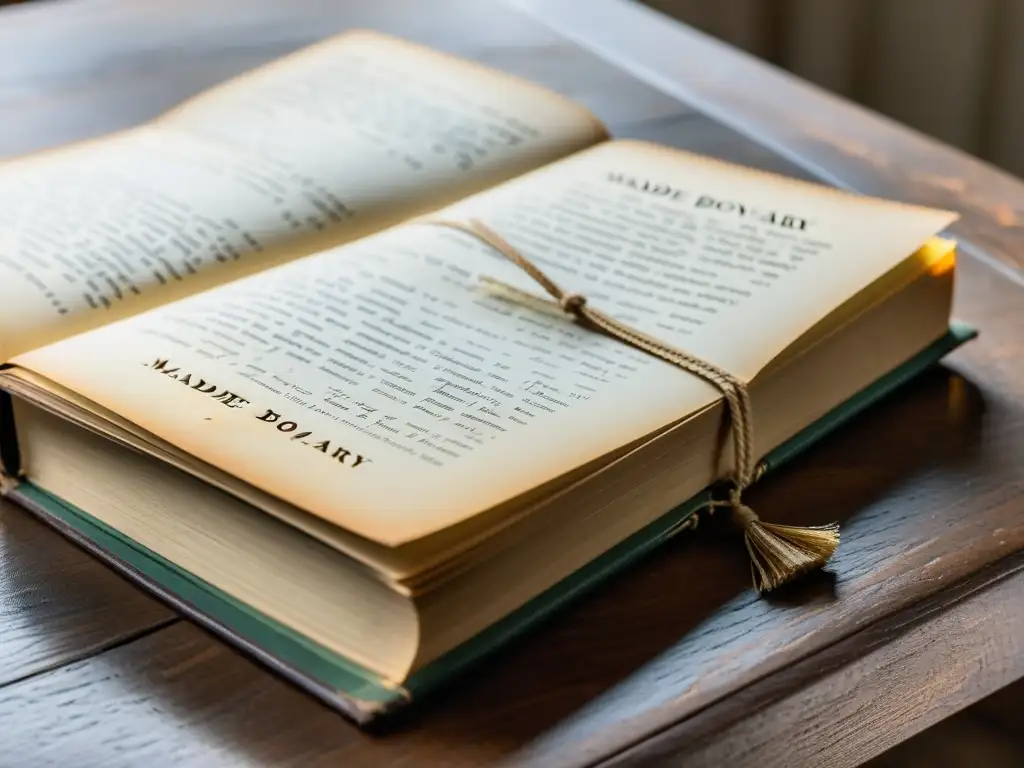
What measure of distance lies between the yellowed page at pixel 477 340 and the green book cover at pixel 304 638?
0.05 meters

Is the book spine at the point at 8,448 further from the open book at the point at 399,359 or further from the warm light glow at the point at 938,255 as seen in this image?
the warm light glow at the point at 938,255

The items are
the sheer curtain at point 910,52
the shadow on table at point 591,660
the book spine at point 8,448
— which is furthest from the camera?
the sheer curtain at point 910,52

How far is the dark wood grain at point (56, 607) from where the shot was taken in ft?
1.47

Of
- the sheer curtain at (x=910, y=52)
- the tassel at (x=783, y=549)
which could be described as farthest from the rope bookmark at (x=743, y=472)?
the sheer curtain at (x=910, y=52)

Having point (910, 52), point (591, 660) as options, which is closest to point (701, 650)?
point (591, 660)

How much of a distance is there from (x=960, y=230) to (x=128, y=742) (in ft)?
1.81

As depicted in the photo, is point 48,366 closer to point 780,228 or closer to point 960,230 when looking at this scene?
point 780,228

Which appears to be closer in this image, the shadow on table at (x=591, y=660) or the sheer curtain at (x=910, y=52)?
the shadow on table at (x=591, y=660)

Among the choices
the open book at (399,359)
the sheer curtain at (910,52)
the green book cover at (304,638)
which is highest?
the open book at (399,359)

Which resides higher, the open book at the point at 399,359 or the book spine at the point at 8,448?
the open book at the point at 399,359

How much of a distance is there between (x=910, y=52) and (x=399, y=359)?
4.90 feet

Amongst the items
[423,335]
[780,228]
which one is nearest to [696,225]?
[780,228]

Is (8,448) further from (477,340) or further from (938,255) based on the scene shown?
(938,255)

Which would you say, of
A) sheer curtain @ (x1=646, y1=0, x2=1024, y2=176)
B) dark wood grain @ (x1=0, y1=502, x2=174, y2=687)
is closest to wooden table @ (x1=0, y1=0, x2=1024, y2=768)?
dark wood grain @ (x1=0, y1=502, x2=174, y2=687)
